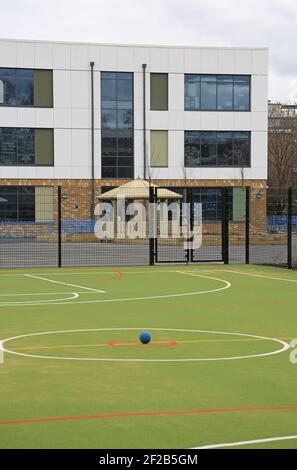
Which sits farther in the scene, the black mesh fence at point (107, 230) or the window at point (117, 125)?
the window at point (117, 125)

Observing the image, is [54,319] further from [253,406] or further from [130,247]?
[130,247]

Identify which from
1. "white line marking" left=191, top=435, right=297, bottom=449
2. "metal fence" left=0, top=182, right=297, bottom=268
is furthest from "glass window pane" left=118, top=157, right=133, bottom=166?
"white line marking" left=191, top=435, right=297, bottom=449

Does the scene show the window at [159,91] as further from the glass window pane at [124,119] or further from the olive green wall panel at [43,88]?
the olive green wall panel at [43,88]

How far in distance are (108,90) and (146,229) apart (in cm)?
1637

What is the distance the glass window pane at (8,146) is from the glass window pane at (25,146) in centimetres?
33

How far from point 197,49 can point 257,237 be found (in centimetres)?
1874

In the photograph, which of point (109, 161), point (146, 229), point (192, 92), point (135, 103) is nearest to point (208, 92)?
point (192, 92)

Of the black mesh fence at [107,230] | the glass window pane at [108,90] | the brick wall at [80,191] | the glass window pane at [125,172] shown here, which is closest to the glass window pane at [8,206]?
the brick wall at [80,191]

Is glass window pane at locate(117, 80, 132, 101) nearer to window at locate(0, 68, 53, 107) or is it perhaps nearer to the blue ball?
window at locate(0, 68, 53, 107)

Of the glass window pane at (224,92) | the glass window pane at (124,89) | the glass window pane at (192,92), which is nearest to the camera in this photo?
the glass window pane at (124,89)

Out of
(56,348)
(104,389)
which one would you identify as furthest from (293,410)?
(56,348)

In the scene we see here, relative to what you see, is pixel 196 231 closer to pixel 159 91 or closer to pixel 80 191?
pixel 80 191

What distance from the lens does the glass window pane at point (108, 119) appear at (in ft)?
177

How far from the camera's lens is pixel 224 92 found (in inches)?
2185
